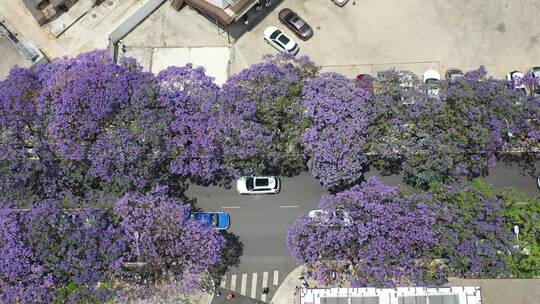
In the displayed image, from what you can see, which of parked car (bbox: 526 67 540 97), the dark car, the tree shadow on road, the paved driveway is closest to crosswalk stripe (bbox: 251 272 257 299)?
the tree shadow on road

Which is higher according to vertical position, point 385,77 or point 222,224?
point 385,77

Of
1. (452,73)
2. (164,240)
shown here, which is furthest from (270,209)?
(452,73)

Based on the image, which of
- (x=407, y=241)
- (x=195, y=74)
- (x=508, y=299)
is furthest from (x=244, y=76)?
(x=508, y=299)

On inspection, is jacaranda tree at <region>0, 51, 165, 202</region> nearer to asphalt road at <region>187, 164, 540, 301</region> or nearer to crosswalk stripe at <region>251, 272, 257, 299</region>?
asphalt road at <region>187, 164, 540, 301</region>

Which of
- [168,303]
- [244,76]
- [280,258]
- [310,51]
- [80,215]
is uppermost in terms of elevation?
[310,51]

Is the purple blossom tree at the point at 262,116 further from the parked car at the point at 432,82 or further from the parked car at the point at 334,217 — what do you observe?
the parked car at the point at 432,82

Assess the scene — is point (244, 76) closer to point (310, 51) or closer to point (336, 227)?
point (310, 51)

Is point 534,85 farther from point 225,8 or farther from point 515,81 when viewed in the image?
point 225,8
